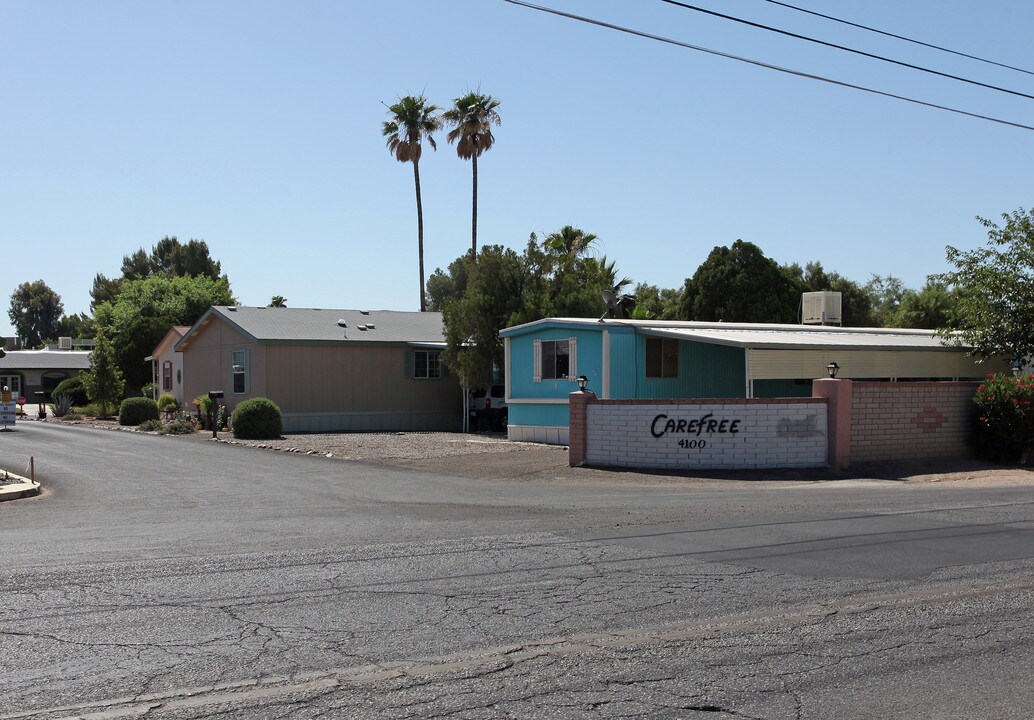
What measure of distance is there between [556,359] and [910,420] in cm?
937

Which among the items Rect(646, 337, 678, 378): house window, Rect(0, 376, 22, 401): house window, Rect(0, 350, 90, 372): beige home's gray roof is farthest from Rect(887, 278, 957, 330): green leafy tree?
Rect(0, 376, 22, 401): house window

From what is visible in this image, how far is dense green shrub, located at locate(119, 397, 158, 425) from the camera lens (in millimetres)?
38406

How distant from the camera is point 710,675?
5.90 metres

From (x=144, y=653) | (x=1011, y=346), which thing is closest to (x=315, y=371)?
(x=1011, y=346)

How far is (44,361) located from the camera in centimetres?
6700

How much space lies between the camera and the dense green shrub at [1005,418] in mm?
20922

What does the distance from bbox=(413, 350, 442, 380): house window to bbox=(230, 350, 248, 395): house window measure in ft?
19.8

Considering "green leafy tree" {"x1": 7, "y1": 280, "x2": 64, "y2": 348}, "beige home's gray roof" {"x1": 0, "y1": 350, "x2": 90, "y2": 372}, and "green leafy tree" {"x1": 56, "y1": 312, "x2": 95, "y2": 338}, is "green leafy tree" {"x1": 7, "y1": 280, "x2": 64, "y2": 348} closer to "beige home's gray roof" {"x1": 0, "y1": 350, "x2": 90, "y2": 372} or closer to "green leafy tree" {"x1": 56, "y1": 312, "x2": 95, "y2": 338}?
"green leafy tree" {"x1": 56, "y1": 312, "x2": 95, "y2": 338}

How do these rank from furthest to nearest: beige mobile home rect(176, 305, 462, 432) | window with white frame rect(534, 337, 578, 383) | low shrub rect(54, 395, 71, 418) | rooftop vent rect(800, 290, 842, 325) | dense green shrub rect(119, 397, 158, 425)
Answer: low shrub rect(54, 395, 71, 418), dense green shrub rect(119, 397, 158, 425), beige mobile home rect(176, 305, 462, 432), rooftop vent rect(800, 290, 842, 325), window with white frame rect(534, 337, 578, 383)

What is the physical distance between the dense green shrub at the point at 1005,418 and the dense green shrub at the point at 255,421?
762 inches

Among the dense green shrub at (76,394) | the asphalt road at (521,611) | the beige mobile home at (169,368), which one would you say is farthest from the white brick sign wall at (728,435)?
the dense green shrub at (76,394)

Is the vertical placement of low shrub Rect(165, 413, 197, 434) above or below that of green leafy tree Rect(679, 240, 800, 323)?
below

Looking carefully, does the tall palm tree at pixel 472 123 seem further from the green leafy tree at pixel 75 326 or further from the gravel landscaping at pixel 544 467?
the green leafy tree at pixel 75 326

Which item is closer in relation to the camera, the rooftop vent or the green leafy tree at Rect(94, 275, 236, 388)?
the rooftop vent
